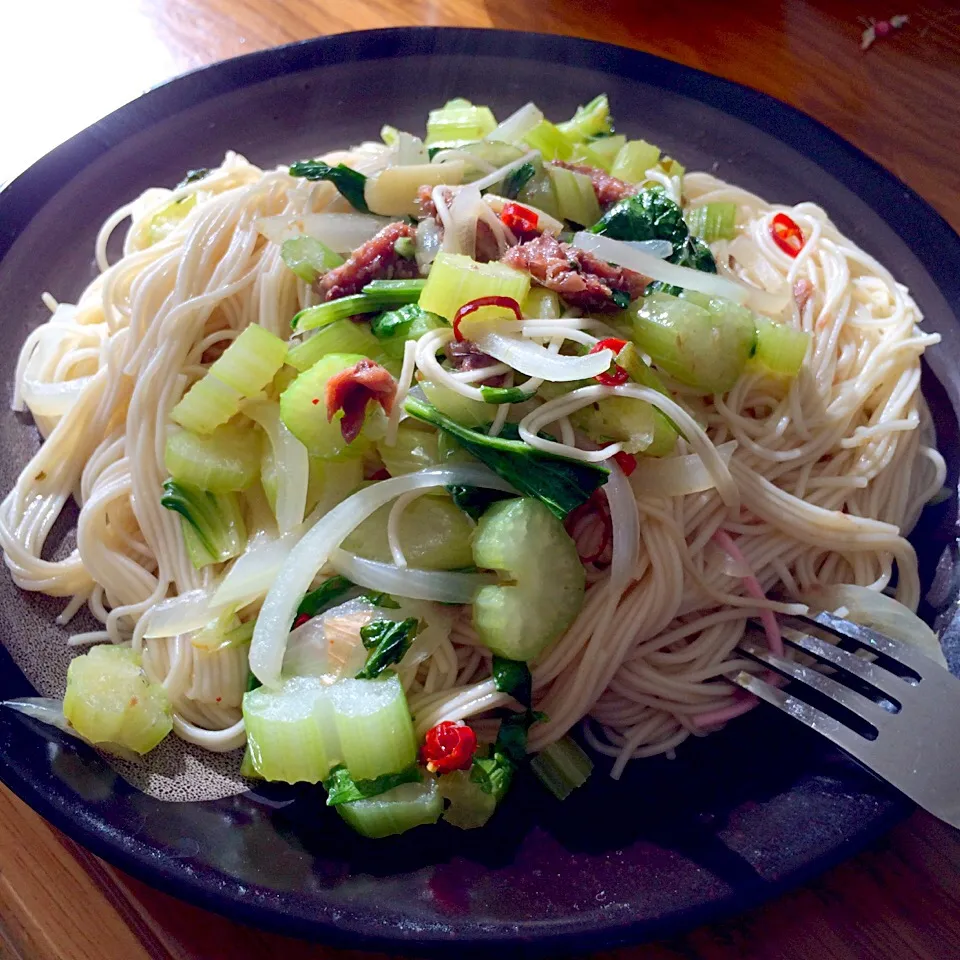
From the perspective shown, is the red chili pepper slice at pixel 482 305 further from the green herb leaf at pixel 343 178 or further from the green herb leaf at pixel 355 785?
the green herb leaf at pixel 355 785

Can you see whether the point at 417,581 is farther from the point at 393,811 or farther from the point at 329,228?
the point at 329,228

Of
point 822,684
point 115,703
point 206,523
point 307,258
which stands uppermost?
point 307,258

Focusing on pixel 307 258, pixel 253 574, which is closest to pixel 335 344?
pixel 307 258

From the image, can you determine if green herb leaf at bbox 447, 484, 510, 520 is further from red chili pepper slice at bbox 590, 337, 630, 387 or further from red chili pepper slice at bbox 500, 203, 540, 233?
red chili pepper slice at bbox 500, 203, 540, 233

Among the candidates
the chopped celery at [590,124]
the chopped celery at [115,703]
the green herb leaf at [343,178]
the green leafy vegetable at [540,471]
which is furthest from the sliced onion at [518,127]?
the chopped celery at [115,703]

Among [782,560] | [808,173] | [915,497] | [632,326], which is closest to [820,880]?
[782,560]

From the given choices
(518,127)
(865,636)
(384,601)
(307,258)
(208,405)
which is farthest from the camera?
(518,127)
